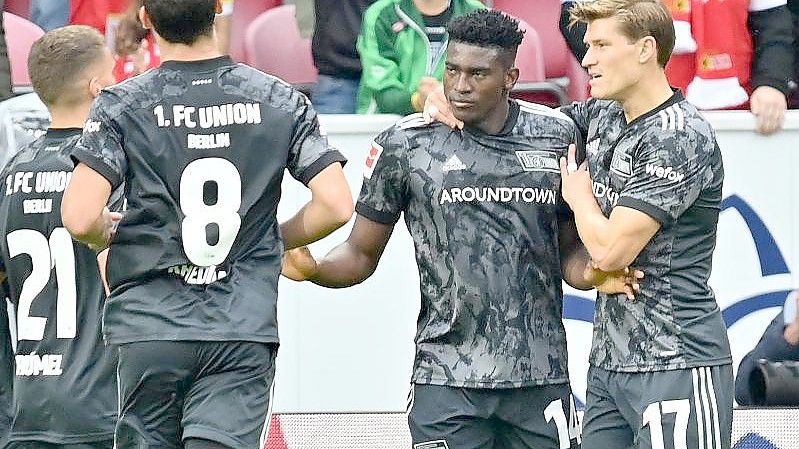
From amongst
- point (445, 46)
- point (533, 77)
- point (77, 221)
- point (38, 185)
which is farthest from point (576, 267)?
point (533, 77)

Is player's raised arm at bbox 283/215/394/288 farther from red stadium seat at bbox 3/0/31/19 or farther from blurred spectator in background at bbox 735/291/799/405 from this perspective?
red stadium seat at bbox 3/0/31/19

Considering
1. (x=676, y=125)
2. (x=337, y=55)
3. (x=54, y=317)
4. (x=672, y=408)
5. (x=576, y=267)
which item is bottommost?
(x=672, y=408)

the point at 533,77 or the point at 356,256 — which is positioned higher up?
the point at 533,77

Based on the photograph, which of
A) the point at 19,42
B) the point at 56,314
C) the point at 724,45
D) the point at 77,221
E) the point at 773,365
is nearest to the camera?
the point at 77,221

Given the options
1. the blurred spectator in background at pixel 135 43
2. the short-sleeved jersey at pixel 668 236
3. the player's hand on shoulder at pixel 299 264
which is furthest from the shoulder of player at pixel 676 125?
the blurred spectator in background at pixel 135 43

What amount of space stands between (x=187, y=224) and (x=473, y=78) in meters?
1.19

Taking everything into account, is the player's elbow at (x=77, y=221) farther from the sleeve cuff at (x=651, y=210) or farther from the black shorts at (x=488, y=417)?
the sleeve cuff at (x=651, y=210)

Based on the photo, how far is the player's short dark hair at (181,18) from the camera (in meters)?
4.82

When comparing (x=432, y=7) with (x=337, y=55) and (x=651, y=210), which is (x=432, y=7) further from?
(x=651, y=210)

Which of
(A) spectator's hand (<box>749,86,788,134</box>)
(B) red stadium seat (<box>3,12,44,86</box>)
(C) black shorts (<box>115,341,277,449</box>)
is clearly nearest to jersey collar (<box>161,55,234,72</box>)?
(C) black shorts (<box>115,341,277,449</box>)

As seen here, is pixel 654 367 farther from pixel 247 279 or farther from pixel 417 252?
pixel 247 279

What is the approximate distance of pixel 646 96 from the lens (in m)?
5.23

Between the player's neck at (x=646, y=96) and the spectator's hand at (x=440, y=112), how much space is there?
0.62m

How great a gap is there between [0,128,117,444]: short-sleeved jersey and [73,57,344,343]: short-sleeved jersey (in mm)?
511
